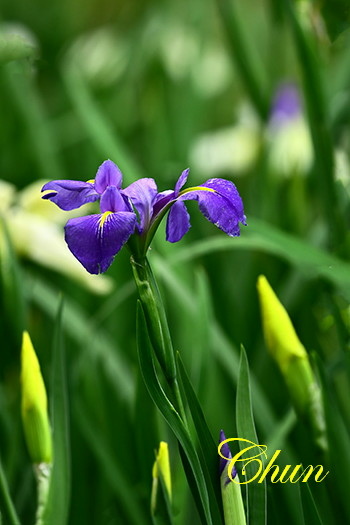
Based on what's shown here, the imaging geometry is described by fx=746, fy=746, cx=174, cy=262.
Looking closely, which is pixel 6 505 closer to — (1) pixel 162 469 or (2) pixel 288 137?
(1) pixel 162 469

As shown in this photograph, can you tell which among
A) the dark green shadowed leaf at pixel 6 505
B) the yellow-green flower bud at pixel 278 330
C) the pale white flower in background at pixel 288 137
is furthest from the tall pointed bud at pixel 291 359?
the pale white flower in background at pixel 288 137

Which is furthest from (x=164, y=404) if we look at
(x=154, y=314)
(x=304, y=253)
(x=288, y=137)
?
(x=288, y=137)

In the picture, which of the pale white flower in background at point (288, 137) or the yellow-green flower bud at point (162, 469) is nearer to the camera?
the yellow-green flower bud at point (162, 469)

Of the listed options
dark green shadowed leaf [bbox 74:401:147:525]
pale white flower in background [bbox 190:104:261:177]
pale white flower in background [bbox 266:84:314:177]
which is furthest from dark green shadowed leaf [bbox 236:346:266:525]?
pale white flower in background [bbox 190:104:261:177]

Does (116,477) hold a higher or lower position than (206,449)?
lower

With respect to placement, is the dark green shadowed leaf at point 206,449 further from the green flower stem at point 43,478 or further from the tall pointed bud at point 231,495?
the green flower stem at point 43,478

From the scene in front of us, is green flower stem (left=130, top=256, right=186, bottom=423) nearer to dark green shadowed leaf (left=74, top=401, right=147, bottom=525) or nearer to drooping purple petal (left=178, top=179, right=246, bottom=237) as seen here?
drooping purple petal (left=178, top=179, right=246, bottom=237)
